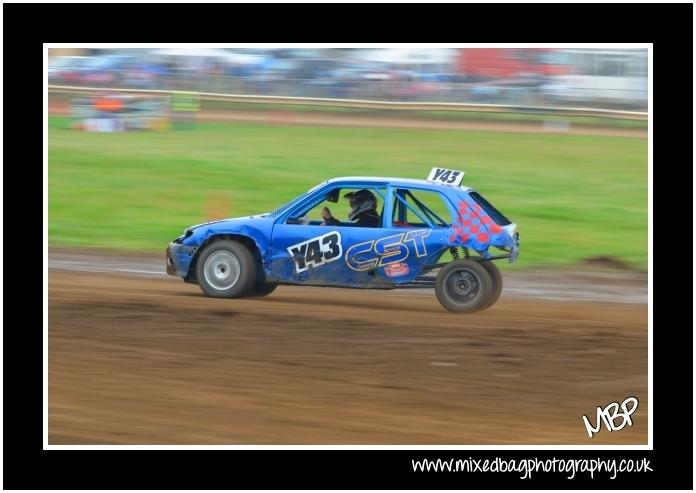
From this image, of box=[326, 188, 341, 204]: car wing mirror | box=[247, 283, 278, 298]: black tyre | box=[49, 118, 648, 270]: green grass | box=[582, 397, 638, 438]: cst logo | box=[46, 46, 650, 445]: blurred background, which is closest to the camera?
box=[582, 397, 638, 438]: cst logo

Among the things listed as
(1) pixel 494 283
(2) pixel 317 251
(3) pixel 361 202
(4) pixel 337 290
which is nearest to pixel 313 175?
(4) pixel 337 290

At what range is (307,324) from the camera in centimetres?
1106

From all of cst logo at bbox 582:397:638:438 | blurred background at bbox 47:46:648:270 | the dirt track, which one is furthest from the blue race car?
blurred background at bbox 47:46:648:270

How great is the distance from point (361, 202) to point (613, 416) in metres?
4.25

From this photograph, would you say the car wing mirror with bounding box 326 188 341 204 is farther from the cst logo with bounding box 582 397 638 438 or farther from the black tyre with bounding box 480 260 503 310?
the cst logo with bounding box 582 397 638 438

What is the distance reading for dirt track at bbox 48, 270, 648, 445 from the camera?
26.7ft

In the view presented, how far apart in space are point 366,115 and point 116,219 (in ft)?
29.3

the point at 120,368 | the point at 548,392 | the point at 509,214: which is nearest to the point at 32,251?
the point at 120,368

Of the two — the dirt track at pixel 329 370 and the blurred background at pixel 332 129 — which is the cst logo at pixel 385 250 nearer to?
the dirt track at pixel 329 370

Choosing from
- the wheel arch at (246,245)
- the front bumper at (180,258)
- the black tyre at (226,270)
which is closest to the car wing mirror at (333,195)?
the wheel arch at (246,245)

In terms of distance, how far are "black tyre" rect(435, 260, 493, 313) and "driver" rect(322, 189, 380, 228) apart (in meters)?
1.01

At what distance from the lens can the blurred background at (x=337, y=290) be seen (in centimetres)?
853

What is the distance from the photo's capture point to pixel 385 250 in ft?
37.4

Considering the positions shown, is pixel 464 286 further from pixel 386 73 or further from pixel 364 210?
pixel 386 73
